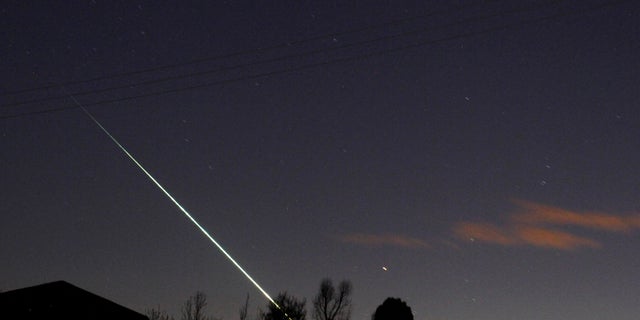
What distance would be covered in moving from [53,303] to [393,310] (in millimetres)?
27213

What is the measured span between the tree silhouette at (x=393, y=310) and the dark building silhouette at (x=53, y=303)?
23.3 meters

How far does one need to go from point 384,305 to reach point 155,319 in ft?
81.9

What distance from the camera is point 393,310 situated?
52438mm

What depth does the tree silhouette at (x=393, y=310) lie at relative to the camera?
5228 centimetres

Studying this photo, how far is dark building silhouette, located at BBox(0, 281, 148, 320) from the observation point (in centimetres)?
3394

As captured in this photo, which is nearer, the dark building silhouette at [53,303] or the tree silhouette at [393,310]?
the dark building silhouette at [53,303]

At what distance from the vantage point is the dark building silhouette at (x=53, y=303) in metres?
33.9

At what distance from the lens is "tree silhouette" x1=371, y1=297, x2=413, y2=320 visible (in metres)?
52.3

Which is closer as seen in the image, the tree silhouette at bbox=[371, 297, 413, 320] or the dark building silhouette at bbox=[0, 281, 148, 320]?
the dark building silhouette at bbox=[0, 281, 148, 320]

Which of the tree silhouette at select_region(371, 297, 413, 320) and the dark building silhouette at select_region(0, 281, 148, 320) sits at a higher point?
the tree silhouette at select_region(371, 297, 413, 320)

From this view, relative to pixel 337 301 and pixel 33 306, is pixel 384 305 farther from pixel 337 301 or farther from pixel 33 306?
pixel 33 306

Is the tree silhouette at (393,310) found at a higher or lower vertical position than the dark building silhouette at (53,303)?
higher

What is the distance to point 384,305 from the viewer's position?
52.8m

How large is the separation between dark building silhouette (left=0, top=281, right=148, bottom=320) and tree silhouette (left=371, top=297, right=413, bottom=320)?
23.3 metres
